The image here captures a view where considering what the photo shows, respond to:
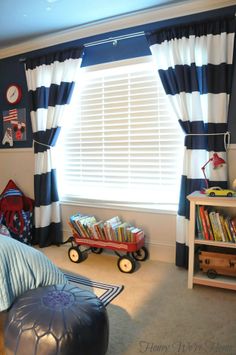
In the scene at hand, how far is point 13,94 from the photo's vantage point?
356 centimetres

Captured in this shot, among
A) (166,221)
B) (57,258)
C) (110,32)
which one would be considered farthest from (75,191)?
(110,32)

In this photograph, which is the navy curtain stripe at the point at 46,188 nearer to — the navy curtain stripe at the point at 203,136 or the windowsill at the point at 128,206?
the windowsill at the point at 128,206

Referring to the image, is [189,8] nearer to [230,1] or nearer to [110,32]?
[230,1]

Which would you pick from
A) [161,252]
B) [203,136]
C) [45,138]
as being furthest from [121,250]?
[45,138]

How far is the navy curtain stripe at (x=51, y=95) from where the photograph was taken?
9.86 feet

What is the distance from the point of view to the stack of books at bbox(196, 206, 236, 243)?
6.98ft

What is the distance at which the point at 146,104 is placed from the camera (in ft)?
9.20

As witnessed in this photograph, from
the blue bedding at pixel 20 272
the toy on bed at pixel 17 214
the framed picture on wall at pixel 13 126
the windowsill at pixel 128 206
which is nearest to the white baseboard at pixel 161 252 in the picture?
the windowsill at pixel 128 206

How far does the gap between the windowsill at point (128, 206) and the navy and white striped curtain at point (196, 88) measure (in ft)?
0.74

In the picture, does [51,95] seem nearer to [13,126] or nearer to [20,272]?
[13,126]

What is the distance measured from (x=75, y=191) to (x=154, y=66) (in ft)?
5.30

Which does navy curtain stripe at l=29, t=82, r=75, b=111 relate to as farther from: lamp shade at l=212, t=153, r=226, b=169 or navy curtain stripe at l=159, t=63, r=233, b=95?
lamp shade at l=212, t=153, r=226, b=169

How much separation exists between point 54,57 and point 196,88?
162 cm

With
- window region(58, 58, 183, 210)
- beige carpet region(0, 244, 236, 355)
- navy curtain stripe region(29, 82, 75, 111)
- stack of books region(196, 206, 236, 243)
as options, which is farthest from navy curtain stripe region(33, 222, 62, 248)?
stack of books region(196, 206, 236, 243)
